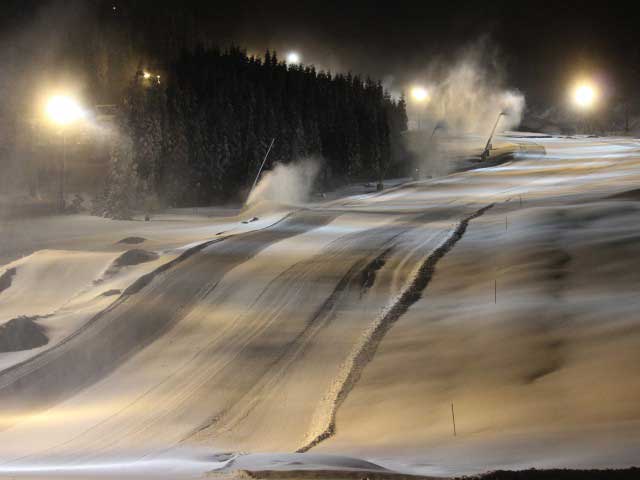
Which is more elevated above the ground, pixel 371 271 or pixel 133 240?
pixel 133 240

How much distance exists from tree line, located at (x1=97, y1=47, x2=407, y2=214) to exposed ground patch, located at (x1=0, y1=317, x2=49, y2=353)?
23.6 m

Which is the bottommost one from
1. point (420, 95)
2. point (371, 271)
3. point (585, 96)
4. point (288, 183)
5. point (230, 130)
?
point (371, 271)

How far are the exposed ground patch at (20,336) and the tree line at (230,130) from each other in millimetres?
23609

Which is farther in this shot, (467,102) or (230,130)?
(467,102)

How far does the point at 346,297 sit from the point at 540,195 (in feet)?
52.2

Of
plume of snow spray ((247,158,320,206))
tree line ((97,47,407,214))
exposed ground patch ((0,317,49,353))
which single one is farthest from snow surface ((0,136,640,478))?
plume of snow spray ((247,158,320,206))

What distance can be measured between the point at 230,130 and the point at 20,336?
134 ft

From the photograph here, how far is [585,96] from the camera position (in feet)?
287

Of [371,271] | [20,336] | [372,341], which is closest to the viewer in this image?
[372,341]

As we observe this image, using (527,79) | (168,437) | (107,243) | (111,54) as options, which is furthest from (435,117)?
(168,437)

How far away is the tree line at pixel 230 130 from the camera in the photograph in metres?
48.7

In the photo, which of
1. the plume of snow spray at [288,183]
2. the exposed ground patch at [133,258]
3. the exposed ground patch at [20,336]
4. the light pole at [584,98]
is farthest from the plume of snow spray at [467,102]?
the exposed ground patch at [20,336]

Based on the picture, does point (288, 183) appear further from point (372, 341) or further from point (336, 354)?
point (336, 354)

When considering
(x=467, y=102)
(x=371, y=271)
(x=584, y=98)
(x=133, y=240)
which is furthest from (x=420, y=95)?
(x=371, y=271)
